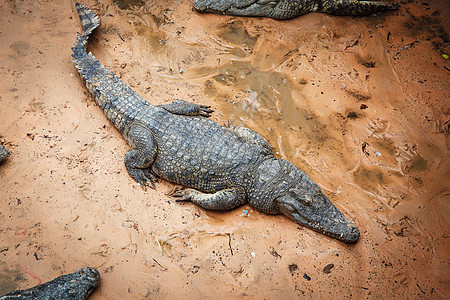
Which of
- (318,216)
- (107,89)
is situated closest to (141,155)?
(107,89)

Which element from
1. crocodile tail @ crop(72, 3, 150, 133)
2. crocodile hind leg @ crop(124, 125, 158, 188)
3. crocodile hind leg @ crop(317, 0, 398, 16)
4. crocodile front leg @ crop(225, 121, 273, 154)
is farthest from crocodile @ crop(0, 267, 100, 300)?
crocodile hind leg @ crop(317, 0, 398, 16)

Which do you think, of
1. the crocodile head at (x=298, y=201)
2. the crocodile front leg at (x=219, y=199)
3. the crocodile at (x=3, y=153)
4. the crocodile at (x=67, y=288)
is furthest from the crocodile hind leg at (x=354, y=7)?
the crocodile at (x=67, y=288)

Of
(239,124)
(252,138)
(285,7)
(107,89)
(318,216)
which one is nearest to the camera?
(318,216)

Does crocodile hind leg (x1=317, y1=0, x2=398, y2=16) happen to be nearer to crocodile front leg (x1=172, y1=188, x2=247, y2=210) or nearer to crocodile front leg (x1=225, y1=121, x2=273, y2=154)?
crocodile front leg (x1=225, y1=121, x2=273, y2=154)

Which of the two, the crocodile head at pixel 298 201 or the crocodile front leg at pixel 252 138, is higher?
the crocodile front leg at pixel 252 138

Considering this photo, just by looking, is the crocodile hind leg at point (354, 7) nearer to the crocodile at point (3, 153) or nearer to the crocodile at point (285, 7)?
the crocodile at point (285, 7)

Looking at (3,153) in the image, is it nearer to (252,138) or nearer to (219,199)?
(219,199)
